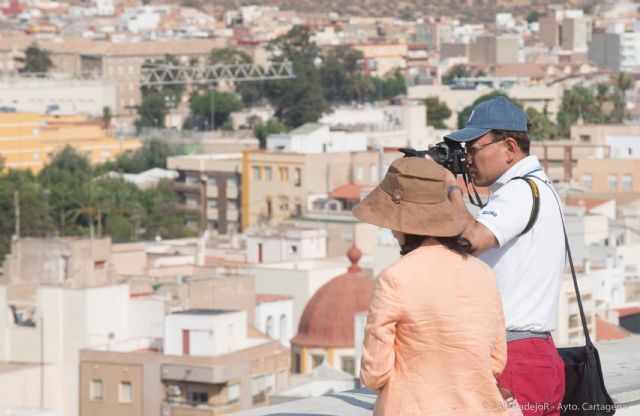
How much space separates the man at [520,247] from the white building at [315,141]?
4220cm

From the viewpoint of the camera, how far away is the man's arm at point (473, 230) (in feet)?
15.8

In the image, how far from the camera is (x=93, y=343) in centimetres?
2334

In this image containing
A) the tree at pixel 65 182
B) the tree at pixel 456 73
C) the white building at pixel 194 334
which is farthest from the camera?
the tree at pixel 456 73

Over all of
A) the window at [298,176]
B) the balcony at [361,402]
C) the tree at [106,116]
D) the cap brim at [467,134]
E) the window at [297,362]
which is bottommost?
the tree at [106,116]

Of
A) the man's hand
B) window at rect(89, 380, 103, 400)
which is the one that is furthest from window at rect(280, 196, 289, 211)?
the man's hand

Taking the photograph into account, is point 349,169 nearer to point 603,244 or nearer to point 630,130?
point 630,130

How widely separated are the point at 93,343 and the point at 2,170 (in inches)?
1124

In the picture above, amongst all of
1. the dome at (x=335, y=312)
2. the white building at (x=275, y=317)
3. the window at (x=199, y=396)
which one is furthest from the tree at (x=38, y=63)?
the window at (x=199, y=396)

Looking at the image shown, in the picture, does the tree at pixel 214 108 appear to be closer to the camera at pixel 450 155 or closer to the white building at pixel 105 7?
the white building at pixel 105 7

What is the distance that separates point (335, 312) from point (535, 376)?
19.4 m

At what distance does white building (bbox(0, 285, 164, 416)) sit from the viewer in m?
22.7

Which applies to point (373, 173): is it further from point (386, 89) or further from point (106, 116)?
point (386, 89)

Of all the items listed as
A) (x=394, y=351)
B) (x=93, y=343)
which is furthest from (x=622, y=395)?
(x=93, y=343)

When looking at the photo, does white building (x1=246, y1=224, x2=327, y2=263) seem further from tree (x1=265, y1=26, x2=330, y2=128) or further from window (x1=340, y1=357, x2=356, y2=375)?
tree (x1=265, y1=26, x2=330, y2=128)
